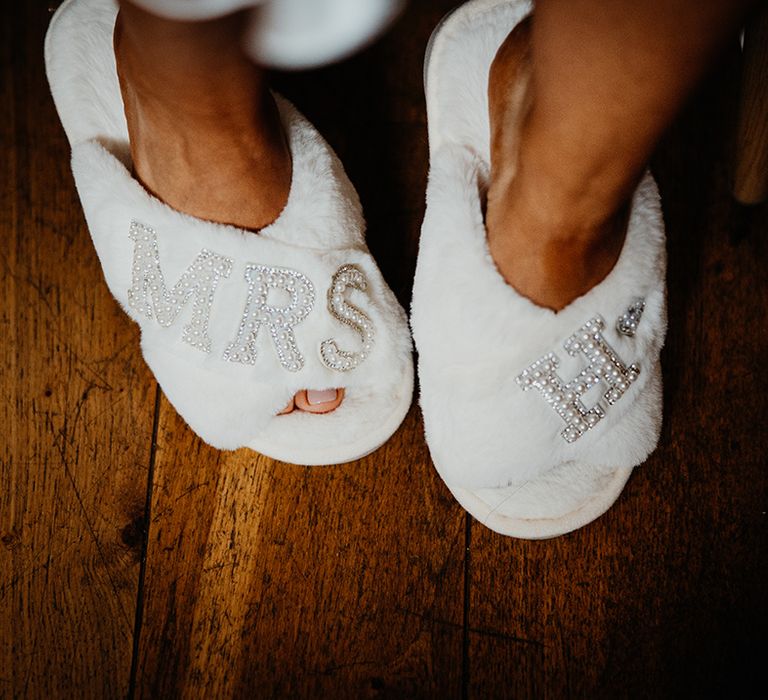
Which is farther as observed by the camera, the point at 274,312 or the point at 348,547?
the point at 348,547

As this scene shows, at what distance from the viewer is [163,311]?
0.55 metres

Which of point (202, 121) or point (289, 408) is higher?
point (202, 121)

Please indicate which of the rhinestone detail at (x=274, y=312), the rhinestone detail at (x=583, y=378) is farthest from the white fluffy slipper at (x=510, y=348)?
the rhinestone detail at (x=274, y=312)

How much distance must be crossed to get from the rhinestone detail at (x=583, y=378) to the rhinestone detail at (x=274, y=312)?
180 millimetres

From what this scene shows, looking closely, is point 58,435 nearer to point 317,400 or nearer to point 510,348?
point 317,400

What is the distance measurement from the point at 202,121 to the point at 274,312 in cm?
15

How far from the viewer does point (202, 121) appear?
19.4 inches

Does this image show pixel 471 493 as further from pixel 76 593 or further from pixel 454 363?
pixel 76 593

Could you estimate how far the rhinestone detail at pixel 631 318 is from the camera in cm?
50

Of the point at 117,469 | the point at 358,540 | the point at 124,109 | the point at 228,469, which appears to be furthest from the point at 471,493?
the point at 124,109

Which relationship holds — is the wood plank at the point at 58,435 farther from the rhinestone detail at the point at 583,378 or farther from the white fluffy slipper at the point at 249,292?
the rhinestone detail at the point at 583,378

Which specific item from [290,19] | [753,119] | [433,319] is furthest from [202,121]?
[753,119]

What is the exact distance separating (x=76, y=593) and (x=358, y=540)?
28 centimetres

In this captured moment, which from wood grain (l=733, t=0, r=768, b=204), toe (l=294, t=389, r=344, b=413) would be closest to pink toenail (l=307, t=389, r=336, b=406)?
toe (l=294, t=389, r=344, b=413)
